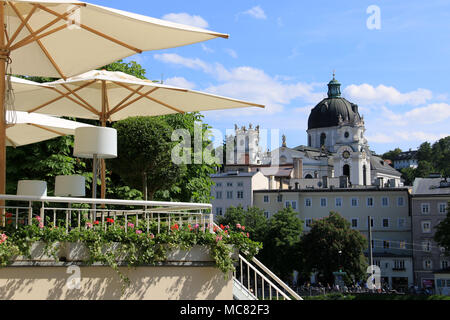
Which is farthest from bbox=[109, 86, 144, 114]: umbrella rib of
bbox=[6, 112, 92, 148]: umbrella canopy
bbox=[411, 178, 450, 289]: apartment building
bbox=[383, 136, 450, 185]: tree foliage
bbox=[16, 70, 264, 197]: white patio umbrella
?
bbox=[383, 136, 450, 185]: tree foliage

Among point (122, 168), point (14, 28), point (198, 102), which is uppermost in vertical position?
point (14, 28)

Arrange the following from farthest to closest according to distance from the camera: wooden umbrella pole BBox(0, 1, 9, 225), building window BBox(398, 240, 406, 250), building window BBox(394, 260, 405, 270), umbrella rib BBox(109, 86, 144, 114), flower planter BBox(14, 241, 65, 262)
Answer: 1. building window BBox(398, 240, 406, 250)
2. building window BBox(394, 260, 405, 270)
3. umbrella rib BBox(109, 86, 144, 114)
4. wooden umbrella pole BBox(0, 1, 9, 225)
5. flower planter BBox(14, 241, 65, 262)

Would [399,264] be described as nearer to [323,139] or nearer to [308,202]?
[308,202]

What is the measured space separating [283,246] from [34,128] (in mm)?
61495

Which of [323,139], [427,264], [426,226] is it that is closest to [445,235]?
[427,264]

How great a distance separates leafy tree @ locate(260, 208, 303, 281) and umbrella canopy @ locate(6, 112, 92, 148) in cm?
5937

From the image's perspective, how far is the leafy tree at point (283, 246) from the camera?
Result: 242 feet

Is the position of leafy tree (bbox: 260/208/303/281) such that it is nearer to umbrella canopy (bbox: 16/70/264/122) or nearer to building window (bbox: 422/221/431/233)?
building window (bbox: 422/221/431/233)

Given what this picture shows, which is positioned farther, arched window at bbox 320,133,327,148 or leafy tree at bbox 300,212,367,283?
arched window at bbox 320,133,327,148

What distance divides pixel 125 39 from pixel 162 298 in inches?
176

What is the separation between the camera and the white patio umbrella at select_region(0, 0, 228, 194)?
33.9ft
